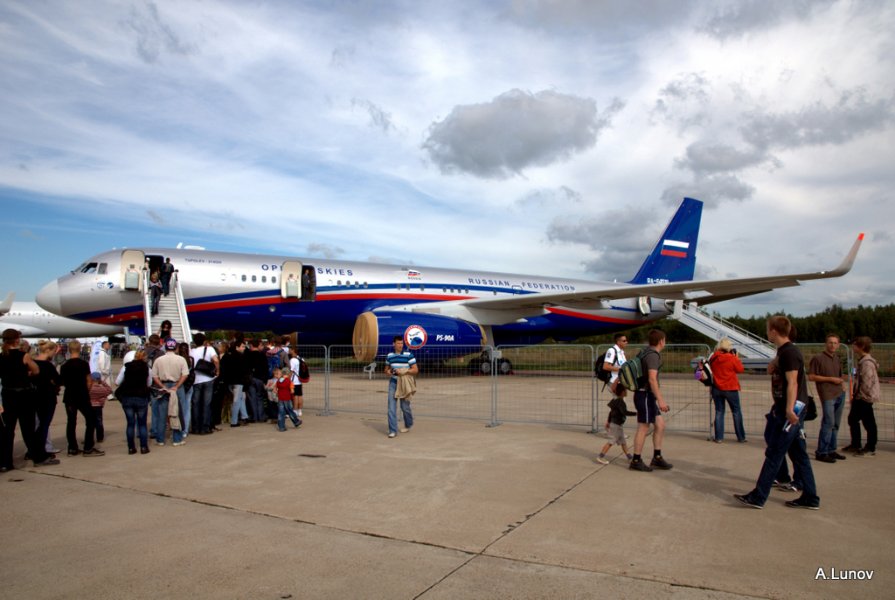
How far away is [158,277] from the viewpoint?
16.3 metres

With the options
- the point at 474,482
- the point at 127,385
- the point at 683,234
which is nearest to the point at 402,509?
the point at 474,482

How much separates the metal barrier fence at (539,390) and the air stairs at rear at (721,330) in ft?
33.2

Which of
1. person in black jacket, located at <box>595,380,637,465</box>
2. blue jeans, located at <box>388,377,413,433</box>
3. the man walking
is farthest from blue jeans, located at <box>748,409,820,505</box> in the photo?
Result: blue jeans, located at <box>388,377,413,433</box>

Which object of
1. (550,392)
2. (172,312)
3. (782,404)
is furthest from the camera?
(172,312)

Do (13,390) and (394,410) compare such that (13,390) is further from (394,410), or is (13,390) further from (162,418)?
(394,410)

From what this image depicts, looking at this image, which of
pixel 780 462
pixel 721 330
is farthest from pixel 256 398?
pixel 721 330

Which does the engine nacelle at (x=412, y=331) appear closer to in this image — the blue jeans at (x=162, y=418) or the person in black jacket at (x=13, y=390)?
the blue jeans at (x=162, y=418)

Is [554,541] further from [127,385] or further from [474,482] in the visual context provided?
[127,385]

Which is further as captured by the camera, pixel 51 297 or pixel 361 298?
pixel 361 298

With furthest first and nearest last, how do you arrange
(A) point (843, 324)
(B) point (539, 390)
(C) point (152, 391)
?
1. (A) point (843, 324)
2. (B) point (539, 390)
3. (C) point (152, 391)

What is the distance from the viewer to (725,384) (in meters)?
7.85

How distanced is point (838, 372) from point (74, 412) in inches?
371

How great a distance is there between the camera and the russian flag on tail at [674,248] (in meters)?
24.6

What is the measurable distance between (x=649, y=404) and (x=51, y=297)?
1612 cm
